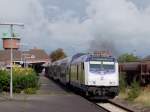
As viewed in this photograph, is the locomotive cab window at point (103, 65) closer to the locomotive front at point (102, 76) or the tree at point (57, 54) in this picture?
the locomotive front at point (102, 76)

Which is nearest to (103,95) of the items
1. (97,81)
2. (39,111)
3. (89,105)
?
(97,81)

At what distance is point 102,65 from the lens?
104ft

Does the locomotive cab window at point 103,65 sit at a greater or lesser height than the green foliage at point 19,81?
greater

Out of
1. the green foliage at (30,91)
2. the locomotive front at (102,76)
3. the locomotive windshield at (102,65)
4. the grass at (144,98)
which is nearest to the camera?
the grass at (144,98)

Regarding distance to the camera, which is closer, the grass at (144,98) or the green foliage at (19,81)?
the grass at (144,98)

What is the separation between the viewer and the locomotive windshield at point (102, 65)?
1240 inches

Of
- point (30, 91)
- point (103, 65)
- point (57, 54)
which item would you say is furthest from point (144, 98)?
point (57, 54)

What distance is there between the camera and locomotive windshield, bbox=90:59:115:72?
3150cm

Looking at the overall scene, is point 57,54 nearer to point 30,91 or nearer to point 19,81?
point 19,81

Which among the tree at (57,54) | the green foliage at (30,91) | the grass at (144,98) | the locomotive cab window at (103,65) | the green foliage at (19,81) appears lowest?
the grass at (144,98)

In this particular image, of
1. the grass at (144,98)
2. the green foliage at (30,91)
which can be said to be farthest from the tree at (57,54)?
the grass at (144,98)

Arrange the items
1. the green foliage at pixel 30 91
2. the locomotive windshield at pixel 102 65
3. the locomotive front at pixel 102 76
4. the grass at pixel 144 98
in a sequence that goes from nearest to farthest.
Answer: the grass at pixel 144 98 → the locomotive front at pixel 102 76 → the locomotive windshield at pixel 102 65 → the green foliage at pixel 30 91

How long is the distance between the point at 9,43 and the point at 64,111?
1023 centimetres

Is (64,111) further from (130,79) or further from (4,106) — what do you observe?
(130,79)
